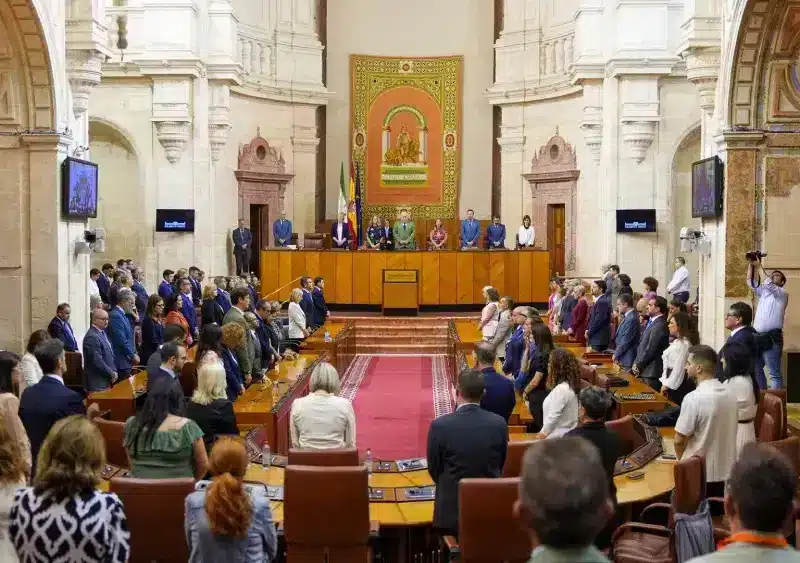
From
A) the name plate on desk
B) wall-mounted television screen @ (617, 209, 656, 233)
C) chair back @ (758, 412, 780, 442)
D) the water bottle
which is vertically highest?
wall-mounted television screen @ (617, 209, 656, 233)

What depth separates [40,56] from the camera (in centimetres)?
1061

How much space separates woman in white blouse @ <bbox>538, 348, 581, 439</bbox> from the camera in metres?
5.93

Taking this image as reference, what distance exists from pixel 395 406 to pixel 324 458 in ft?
21.8

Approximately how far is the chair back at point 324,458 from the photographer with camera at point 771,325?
5.71 metres

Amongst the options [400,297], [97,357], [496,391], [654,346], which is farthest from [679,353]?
[400,297]

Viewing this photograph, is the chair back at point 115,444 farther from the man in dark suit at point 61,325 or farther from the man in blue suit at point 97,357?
the man in dark suit at point 61,325

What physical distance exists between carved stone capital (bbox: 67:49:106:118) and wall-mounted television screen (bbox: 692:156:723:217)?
6862 mm

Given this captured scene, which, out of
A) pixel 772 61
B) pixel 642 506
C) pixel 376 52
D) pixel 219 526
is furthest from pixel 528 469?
pixel 376 52

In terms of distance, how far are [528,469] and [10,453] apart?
7.88ft

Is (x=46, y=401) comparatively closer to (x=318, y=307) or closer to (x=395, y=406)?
(x=395, y=406)

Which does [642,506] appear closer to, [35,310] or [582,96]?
[35,310]

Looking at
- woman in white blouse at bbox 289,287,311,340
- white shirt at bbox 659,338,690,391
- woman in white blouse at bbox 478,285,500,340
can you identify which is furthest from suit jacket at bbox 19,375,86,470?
woman in white blouse at bbox 289,287,311,340

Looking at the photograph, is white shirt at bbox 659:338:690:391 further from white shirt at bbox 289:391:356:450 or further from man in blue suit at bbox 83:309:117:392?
man in blue suit at bbox 83:309:117:392

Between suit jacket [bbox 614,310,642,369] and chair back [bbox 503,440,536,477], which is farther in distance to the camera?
suit jacket [bbox 614,310,642,369]
